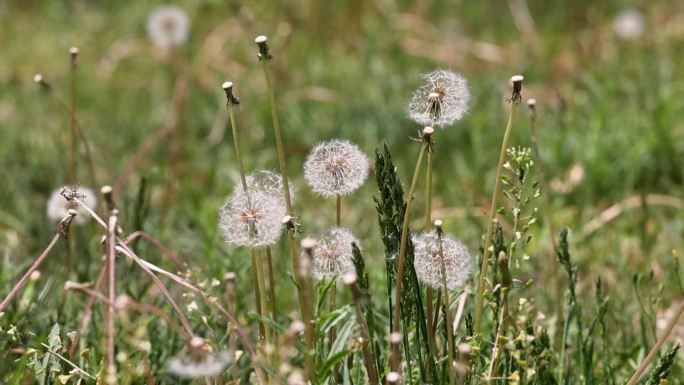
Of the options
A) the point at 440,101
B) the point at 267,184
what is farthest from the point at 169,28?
the point at 440,101

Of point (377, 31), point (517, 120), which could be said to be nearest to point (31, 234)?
point (517, 120)

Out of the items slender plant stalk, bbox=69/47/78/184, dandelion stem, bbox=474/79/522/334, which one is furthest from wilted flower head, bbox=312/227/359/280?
slender plant stalk, bbox=69/47/78/184

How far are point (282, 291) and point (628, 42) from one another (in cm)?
364

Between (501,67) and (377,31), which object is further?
(377,31)

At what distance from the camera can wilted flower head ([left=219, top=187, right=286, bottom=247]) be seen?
1.47 meters

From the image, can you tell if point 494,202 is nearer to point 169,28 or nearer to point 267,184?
point 267,184

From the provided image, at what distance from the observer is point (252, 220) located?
148 cm

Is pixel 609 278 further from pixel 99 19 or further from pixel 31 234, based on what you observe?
pixel 99 19

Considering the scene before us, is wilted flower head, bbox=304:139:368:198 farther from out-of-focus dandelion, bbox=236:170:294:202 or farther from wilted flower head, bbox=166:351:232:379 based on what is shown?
wilted flower head, bbox=166:351:232:379

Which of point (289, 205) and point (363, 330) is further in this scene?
point (289, 205)

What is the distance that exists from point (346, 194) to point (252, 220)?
0.19 metres

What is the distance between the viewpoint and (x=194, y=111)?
4656 mm

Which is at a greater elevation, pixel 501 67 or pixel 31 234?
pixel 501 67

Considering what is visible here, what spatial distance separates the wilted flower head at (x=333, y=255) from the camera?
5.19 feet
